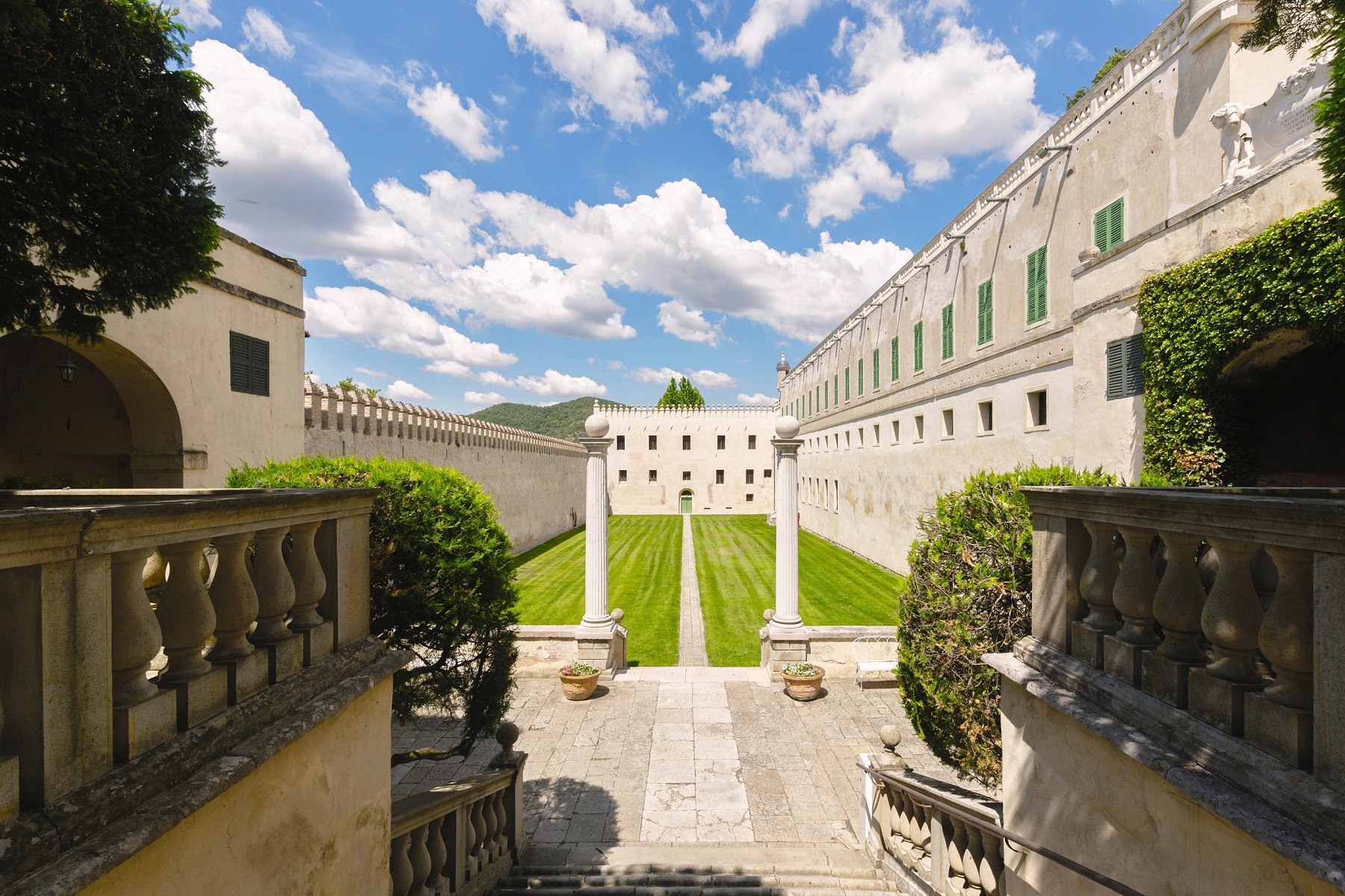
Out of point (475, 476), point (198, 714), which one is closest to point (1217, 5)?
point (198, 714)

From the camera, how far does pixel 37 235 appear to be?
4348mm

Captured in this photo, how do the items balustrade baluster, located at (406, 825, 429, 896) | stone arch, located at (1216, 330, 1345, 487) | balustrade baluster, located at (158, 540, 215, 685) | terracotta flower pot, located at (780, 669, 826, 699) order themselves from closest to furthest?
balustrade baluster, located at (158, 540, 215, 685) → balustrade baluster, located at (406, 825, 429, 896) → stone arch, located at (1216, 330, 1345, 487) → terracotta flower pot, located at (780, 669, 826, 699)

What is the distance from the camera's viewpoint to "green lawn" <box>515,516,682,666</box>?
1595 cm

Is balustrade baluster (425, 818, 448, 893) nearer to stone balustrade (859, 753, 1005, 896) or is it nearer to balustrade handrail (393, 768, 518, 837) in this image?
balustrade handrail (393, 768, 518, 837)

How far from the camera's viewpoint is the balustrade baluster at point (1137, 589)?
2.81 metres

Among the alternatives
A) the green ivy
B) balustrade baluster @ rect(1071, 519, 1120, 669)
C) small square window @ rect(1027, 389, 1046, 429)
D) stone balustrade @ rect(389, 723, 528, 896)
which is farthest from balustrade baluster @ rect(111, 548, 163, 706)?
small square window @ rect(1027, 389, 1046, 429)

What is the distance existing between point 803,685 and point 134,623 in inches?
419

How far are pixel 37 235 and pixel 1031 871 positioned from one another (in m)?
8.42

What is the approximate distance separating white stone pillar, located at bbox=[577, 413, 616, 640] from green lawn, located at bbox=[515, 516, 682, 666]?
1631 millimetres

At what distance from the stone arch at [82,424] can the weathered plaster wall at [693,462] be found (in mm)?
42869

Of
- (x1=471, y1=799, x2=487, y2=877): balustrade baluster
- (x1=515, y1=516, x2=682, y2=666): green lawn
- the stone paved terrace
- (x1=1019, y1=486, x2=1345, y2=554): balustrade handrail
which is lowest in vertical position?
(x1=515, y1=516, x2=682, y2=666): green lawn

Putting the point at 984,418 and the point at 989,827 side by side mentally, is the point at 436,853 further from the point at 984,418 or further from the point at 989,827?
the point at 984,418

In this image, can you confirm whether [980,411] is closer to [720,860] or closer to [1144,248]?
[1144,248]

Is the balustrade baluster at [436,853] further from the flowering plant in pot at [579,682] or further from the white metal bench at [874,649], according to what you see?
the white metal bench at [874,649]
